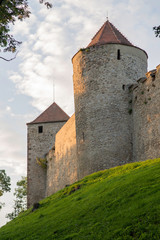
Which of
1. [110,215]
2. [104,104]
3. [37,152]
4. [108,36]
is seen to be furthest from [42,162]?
[110,215]

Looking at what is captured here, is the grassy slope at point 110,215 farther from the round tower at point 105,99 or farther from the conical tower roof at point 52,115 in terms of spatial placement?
the conical tower roof at point 52,115

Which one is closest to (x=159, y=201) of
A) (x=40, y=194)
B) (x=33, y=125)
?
(x=40, y=194)

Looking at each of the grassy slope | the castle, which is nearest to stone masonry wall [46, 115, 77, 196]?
the castle

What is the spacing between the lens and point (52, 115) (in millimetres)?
34625

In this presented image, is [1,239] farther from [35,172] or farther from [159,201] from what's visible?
[35,172]

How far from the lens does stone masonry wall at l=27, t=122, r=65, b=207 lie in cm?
3195

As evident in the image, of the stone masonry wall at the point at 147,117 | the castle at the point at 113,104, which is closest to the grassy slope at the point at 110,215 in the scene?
the stone masonry wall at the point at 147,117

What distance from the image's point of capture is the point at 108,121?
18.6 m

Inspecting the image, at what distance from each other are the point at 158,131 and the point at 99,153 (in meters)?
3.63

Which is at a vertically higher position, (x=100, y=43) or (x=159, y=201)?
(x=100, y=43)

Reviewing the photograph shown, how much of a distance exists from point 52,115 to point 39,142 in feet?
9.84

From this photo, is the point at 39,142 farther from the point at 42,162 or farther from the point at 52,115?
the point at 52,115

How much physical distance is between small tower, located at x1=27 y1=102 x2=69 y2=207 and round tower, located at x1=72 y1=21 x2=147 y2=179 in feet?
43.7

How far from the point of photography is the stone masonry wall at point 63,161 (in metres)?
23.8
